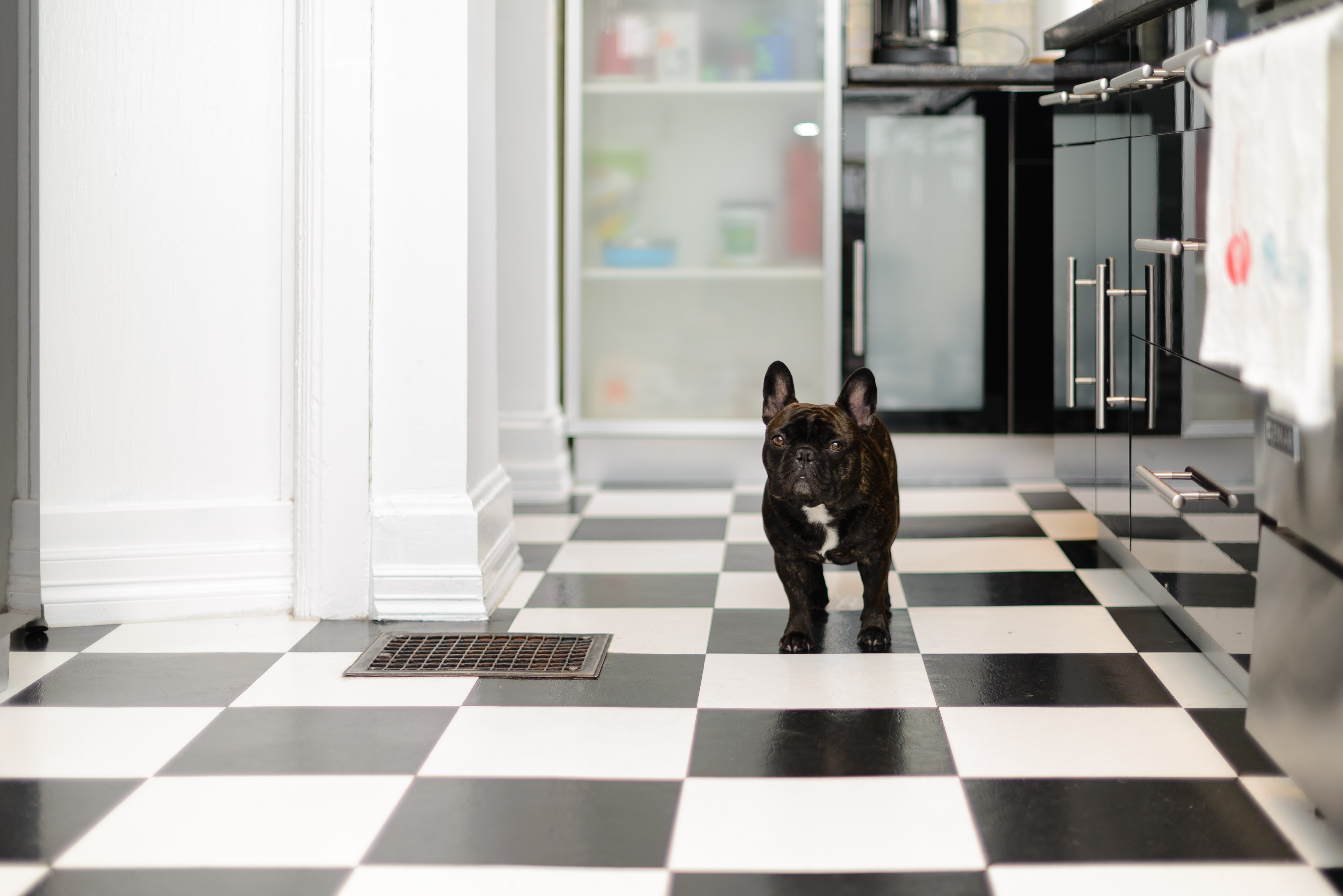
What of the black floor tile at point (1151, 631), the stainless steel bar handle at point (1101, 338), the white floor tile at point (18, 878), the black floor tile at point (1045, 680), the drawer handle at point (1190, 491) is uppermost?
the stainless steel bar handle at point (1101, 338)

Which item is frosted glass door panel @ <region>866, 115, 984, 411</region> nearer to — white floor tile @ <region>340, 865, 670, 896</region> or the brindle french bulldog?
the brindle french bulldog

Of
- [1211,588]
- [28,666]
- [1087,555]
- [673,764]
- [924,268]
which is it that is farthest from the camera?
[924,268]

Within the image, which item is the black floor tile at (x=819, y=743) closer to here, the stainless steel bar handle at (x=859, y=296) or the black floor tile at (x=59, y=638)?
the black floor tile at (x=59, y=638)

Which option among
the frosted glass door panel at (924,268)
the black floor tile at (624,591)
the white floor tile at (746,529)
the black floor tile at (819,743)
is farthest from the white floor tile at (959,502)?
the black floor tile at (819,743)

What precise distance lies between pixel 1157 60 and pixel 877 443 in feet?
2.66

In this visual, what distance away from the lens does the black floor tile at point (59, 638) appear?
2.12 metres

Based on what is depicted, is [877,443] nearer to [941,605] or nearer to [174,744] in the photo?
[941,605]

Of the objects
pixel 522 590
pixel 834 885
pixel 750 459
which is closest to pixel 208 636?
pixel 522 590

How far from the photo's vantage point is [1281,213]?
1.10 metres

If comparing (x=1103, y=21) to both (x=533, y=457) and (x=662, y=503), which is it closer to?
(x=662, y=503)

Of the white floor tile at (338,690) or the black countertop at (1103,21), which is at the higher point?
the black countertop at (1103,21)

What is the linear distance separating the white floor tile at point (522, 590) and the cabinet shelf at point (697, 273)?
1373mm

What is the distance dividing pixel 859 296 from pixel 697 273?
50 cm

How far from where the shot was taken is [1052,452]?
383 cm
